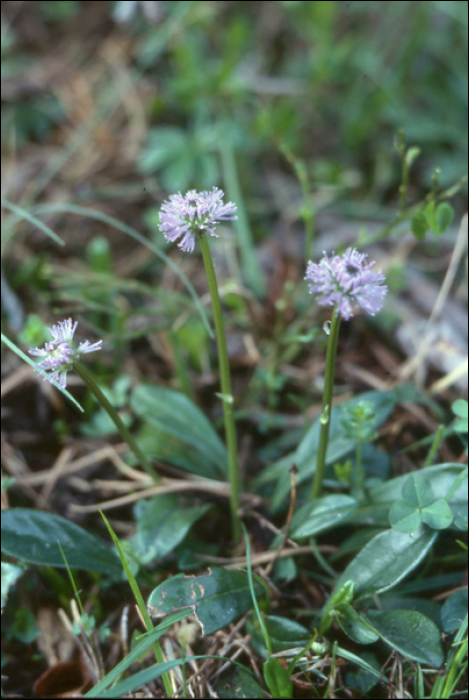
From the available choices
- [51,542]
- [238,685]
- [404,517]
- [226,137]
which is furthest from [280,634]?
[226,137]

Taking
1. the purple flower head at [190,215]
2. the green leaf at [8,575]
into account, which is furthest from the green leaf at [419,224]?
the green leaf at [8,575]

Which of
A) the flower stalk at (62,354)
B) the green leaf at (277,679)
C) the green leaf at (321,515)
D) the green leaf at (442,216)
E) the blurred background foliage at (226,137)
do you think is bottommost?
the green leaf at (277,679)

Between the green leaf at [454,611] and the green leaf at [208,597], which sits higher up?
the green leaf at [208,597]

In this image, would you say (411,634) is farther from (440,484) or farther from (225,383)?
(225,383)

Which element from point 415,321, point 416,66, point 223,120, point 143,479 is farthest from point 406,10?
point 143,479

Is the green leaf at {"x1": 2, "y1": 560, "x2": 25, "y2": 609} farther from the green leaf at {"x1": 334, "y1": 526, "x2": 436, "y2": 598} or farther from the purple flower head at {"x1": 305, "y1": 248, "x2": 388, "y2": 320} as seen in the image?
the purple flower head at {"x1": 305, "y1": 248, "x2": 388, "y2": 320}

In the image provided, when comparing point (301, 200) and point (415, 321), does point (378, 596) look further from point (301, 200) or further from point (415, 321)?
point (301, 200)

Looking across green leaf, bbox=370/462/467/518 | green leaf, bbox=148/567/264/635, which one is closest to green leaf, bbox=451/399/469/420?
green leaf, bbox=370/462/467/518

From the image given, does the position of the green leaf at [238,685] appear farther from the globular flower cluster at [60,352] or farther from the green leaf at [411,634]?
the globular flower cluster at [60,352]
